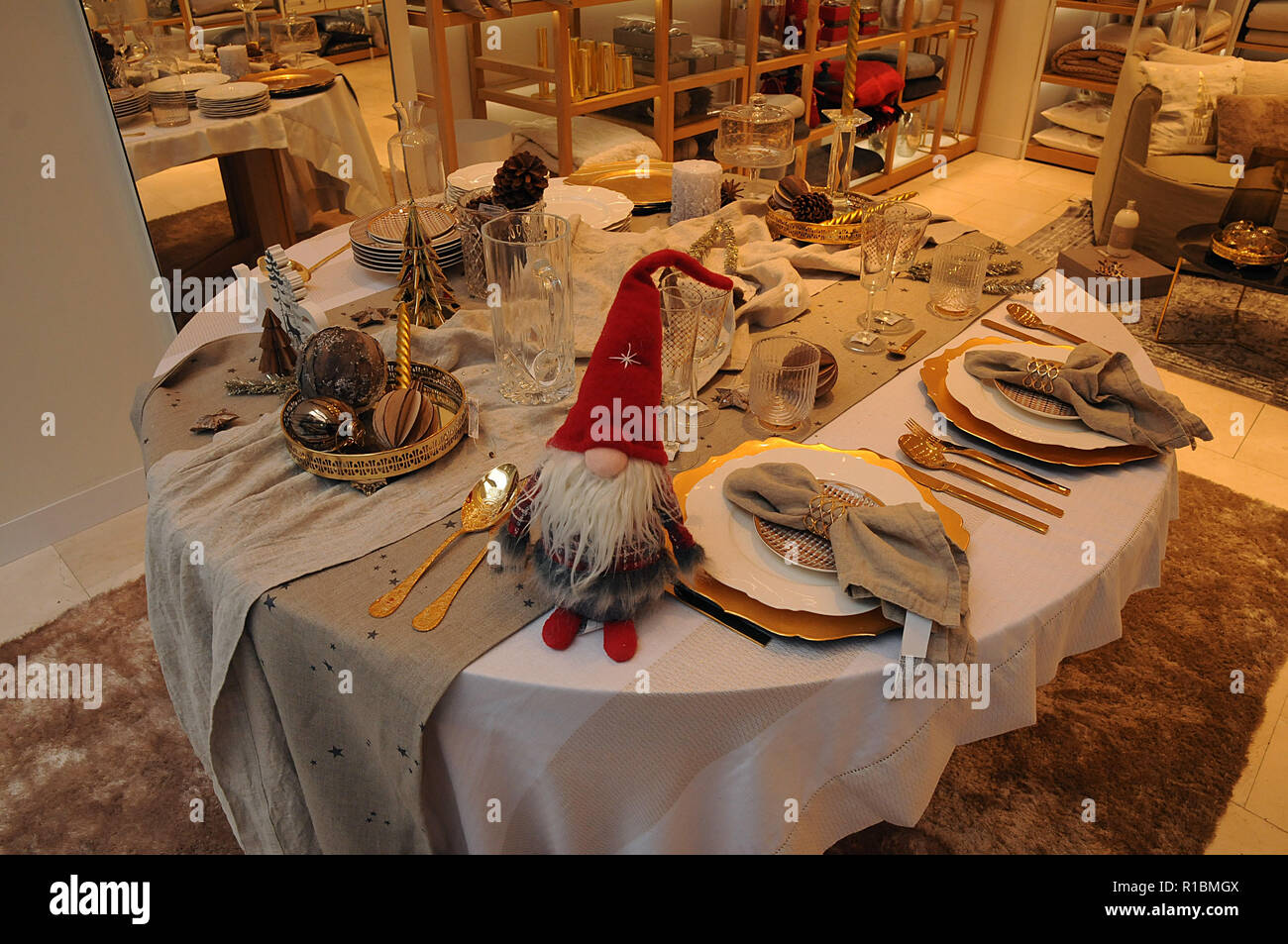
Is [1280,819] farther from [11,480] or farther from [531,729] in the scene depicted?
[11,480]

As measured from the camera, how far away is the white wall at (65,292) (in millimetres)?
1964

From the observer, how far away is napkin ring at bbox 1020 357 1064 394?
118cm

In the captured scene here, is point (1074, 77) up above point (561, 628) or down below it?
below

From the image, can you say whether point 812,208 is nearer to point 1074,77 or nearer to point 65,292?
point 65,292

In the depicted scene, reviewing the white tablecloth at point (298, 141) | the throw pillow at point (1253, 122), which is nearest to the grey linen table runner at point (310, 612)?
the white tablecloth at point (298, 141)

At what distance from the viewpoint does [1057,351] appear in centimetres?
129

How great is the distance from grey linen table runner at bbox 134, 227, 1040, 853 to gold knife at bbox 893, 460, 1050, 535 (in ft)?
0.31

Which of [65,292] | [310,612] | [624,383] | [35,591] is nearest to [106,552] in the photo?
[35,591]

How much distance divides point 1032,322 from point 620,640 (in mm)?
973

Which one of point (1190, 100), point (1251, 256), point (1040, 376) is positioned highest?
point (1040, 376)

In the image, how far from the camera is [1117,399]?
3.76ft

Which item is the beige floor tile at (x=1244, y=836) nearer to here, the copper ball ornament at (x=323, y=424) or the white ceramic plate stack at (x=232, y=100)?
the copper ball ornament at (x=323, y=424)
